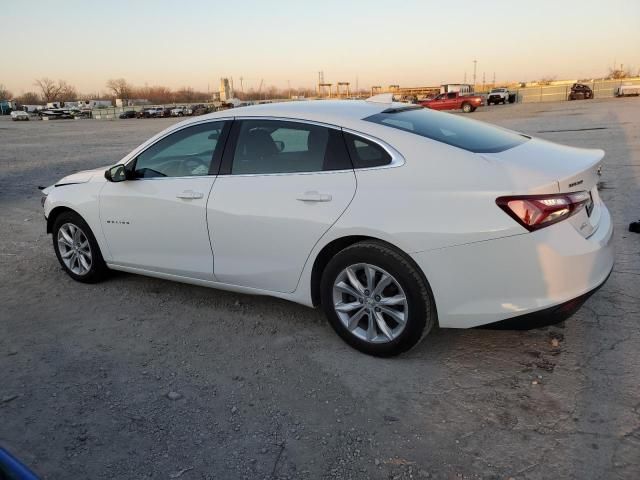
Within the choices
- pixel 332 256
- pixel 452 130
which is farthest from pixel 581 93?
pixel 332 256

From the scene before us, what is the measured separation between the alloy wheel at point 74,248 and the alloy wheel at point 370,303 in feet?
9.09

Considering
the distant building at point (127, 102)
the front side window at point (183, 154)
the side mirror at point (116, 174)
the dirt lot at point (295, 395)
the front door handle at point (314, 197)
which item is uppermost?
the distant building at point (127, 102)

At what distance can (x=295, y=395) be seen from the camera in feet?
10.3

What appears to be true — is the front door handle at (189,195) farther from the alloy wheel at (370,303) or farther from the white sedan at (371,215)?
the alloy wheel at (370,303)

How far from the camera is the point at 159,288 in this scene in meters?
5.04

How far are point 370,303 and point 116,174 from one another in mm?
2539

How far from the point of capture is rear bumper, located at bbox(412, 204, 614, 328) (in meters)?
2.91

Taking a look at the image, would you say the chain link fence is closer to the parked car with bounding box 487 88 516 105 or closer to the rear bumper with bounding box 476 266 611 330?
the parked car with bounding box 487 88 516 105

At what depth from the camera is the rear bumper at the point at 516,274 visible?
2914mm

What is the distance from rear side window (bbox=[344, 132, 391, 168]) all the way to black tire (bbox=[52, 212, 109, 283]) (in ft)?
9.08

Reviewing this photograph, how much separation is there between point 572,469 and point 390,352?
1270mm

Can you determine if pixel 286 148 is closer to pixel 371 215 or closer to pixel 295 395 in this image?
pixel 371 215

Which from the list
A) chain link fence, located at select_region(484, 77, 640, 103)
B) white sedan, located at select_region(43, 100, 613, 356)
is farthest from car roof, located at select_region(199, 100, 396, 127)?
chain link fence, located at select_region(484, 77, 640, 103)

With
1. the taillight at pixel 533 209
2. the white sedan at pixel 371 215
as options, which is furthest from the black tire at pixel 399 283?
the taillight at pixel 533 209
